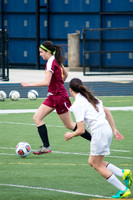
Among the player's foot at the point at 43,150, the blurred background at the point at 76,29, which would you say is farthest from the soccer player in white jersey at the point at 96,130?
the blurred background at the point at 76,29

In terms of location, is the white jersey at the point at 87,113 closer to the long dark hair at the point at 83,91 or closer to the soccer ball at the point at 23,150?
the long dark hair at the point at 83,91

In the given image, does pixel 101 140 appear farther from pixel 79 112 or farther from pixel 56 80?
pixel 56 80

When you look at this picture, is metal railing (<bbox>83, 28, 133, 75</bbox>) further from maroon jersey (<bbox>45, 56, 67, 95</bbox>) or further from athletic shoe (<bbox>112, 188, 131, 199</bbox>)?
athletic shoe (<bbox>112, 188, 131, 199</bbox>)

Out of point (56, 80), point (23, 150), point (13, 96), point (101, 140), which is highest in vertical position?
point (56, 80)

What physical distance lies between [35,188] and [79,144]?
4.23 meters

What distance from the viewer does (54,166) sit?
33.6ft

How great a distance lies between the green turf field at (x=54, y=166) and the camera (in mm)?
8328

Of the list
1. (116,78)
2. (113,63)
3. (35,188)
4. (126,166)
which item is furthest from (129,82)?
(35,188)

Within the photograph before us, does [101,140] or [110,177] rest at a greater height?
[101,140]

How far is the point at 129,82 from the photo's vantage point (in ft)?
93.7

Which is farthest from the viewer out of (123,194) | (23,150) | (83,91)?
(23,150)

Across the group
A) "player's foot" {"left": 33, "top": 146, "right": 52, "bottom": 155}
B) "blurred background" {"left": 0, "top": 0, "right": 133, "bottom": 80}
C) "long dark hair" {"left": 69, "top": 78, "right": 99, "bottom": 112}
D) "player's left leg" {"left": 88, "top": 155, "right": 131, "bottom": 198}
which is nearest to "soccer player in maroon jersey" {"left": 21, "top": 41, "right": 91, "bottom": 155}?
"player's foot" {"left": 33, "top": 146, "right": 52, "bottom": 155}

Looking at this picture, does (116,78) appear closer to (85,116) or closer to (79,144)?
(79,144)

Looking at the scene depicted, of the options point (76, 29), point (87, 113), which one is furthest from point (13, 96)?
point (76, 29)
